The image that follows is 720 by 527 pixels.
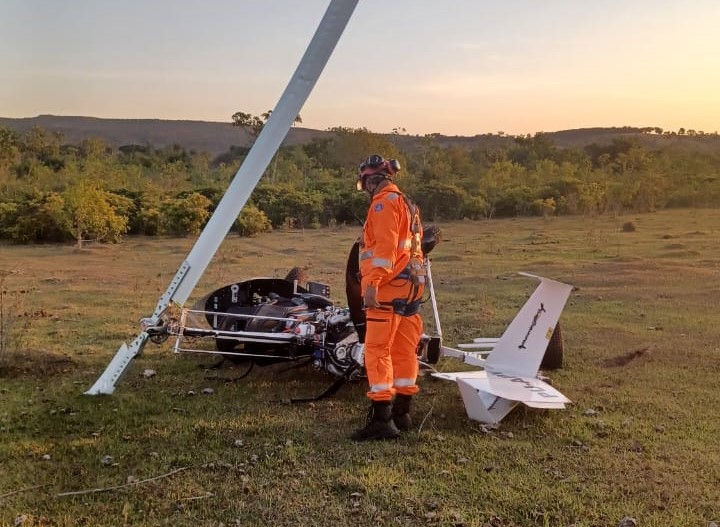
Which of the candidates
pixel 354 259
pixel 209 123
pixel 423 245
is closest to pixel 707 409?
pixel 423 245

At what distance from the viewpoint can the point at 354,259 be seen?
228 inches

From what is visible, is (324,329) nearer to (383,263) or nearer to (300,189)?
(383,263)

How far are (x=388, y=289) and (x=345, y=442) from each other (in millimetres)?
1222

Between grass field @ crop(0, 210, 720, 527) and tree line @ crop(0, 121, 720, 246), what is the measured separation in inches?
527

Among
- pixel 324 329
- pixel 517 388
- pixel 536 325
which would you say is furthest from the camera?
pixel 324 329

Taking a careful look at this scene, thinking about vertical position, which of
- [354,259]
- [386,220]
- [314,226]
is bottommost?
[314,226]

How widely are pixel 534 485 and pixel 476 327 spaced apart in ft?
16.5

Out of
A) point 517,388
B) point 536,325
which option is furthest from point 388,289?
point 536,325

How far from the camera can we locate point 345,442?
5.15m

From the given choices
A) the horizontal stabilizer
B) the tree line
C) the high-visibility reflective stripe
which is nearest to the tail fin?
the horizontal stabilizer

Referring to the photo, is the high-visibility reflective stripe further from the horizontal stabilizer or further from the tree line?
the tree line

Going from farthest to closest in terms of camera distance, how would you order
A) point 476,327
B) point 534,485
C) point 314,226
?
point 314,226
point 476,327
point 534,485

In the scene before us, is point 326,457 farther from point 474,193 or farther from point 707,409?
point 474,193

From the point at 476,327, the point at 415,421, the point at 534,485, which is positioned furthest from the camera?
the point at 476,327
